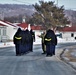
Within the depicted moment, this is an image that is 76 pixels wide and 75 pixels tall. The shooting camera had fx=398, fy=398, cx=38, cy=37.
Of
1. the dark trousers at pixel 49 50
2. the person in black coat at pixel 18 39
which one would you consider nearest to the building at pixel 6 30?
the person in black coat at pixel 18 39

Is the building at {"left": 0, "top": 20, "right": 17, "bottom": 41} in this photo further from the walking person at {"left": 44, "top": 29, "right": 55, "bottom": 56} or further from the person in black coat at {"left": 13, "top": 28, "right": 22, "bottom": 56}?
the walking person at {"left": 44, "top": 29, "right": 55, "bottom": 56}

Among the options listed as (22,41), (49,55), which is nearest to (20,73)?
(49,55)

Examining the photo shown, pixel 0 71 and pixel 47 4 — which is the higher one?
pixel 47 4

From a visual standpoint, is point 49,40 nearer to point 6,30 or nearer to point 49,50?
point 49,50

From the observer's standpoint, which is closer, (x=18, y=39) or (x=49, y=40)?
(x=49, y=40)

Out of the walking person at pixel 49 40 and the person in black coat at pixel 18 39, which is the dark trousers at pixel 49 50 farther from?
the person in black coat at pixel 18 39

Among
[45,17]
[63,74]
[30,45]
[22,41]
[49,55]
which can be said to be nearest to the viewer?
[63,74]

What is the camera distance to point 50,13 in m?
106

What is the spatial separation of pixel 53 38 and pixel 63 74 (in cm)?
1239

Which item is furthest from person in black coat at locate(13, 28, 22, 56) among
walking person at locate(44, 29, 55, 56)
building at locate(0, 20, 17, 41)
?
building at locate(0, 20, 17, 41)

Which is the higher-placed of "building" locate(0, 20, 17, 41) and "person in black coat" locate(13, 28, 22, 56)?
"building" locate(0, 20, 17, 41)

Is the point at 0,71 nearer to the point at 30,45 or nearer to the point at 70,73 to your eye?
the point at 70,73

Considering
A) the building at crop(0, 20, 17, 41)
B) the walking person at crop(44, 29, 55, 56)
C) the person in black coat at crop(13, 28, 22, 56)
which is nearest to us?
the walking person at crop(44, 29, 55, 56)

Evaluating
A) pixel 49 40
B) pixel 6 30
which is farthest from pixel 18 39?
pixel 6 30
